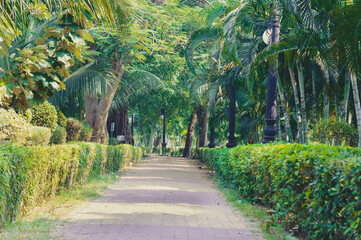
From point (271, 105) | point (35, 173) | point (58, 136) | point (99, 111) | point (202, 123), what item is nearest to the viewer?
point (35, 173)

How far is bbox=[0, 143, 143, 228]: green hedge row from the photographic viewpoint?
5.59 metres

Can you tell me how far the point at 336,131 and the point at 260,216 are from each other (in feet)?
25.6

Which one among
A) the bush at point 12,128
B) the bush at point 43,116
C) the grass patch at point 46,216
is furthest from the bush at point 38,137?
the bush at point 43,116

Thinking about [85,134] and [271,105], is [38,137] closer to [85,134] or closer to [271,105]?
[271,105]

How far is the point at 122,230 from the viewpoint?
20.0ft

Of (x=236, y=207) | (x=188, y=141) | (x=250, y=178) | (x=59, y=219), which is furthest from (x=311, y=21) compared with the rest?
(x=188, y=141)

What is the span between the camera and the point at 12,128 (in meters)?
8.83

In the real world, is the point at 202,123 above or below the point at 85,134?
above

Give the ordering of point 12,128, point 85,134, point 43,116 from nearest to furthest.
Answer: point 12,128 < point 43,116 < point 85,134

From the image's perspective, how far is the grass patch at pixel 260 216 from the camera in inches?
235

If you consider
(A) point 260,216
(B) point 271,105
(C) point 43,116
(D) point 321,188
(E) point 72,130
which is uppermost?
(B) point 271,105

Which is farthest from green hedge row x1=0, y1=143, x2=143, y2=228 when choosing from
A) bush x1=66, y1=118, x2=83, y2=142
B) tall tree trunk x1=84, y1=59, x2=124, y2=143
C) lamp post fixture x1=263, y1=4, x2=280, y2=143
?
tall tree trunk x1=84, y1=59, x2=124, y2=143

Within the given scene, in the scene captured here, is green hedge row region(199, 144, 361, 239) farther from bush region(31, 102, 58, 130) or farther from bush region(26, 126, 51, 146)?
bush region(31, 102, 58, 130)

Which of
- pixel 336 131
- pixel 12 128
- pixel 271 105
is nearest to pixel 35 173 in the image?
pixel 12 128
